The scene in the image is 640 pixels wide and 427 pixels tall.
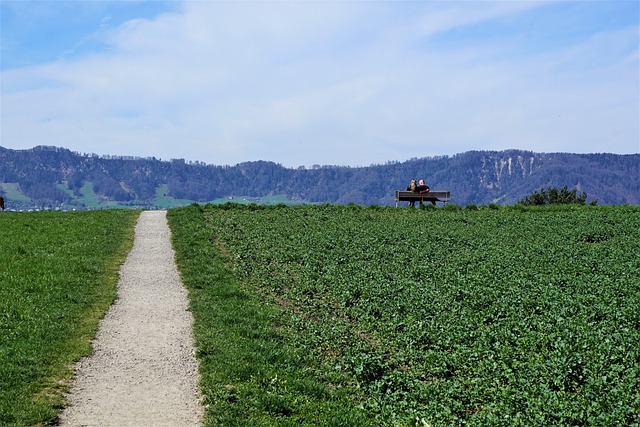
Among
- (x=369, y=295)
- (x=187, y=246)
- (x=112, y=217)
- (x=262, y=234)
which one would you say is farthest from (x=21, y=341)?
(x=112, y=217)

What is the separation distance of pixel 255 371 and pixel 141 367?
2.95 metres

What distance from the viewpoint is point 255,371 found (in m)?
14.0

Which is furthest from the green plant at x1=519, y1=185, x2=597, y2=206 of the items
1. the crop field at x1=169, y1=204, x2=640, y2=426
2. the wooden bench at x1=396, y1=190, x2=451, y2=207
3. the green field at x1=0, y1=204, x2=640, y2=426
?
the crop field at x1=169, y1=204, x2=640, y2=426

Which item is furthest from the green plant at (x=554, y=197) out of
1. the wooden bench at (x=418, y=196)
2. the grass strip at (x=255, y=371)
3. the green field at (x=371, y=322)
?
the grass strip at (x=255, y=371)

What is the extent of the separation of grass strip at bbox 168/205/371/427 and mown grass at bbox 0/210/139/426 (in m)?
3.25

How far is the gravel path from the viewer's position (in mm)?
11664

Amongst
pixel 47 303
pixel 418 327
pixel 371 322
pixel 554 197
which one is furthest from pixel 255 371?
pixel 554 197

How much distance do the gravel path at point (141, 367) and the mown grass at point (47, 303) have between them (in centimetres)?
42

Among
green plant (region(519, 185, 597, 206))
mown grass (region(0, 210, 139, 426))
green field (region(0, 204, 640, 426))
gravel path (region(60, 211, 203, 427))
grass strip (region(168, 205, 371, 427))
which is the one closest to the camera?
gravel path (region(60, 211, 203, 427))

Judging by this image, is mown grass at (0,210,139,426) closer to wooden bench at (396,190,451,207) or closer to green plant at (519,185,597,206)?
wooden bench at (396,190,451,207)

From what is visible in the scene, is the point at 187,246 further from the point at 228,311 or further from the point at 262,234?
the point at 228,311

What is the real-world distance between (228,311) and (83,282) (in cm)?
724

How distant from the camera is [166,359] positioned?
1505 cm

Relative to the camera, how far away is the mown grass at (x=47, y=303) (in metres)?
12.3
